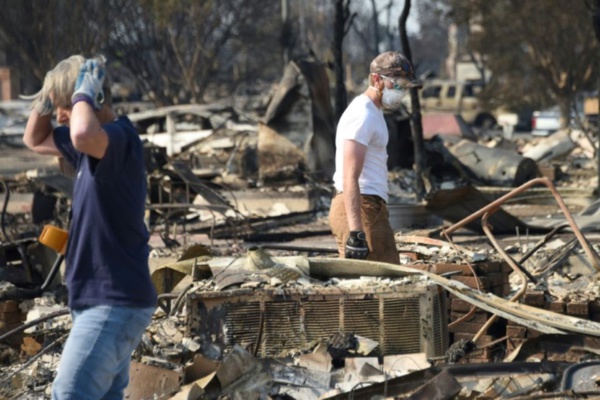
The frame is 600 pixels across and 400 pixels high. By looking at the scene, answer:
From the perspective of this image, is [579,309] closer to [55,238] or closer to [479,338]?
[479,338]

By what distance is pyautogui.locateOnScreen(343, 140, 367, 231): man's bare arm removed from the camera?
22.5 ft

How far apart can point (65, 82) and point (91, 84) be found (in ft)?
0.54

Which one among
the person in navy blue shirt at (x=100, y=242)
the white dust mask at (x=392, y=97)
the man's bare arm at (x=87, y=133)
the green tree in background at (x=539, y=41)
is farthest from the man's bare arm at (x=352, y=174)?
the green tree in background at (x=539, y=41)

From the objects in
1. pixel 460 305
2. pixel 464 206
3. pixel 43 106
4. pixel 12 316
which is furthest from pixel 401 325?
pixel 464 206

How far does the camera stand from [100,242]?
4.66 metres

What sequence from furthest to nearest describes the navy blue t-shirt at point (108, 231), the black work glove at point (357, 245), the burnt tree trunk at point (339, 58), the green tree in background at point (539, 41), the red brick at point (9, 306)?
the green tree in background at point (539, 41) → the burnt tree trunk at point (339, 58) → the red brick at point (9, 306) → the black work glove at point (357, 245) → the navy blue t-shirt at point (108, 231)

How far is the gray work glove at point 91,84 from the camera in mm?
4672

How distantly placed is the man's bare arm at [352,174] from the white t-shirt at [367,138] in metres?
0.04

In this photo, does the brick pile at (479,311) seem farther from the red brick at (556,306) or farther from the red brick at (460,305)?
the red brick at (556,306)

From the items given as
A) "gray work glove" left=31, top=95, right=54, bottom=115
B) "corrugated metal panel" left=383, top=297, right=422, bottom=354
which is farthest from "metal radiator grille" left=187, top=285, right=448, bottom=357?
"gray work glove" left=31, top=95, right=54, bottom=115

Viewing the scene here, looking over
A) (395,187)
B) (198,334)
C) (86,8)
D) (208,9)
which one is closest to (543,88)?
(208,9)

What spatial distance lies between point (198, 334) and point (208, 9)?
39270 millimetres

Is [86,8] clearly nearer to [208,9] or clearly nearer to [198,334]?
[208,9]

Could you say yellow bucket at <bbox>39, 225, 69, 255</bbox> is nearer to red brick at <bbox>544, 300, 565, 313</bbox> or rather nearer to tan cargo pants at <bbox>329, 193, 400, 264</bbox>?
tan cargo pants at <bbox>329, 193, 400, 264</bbox>
